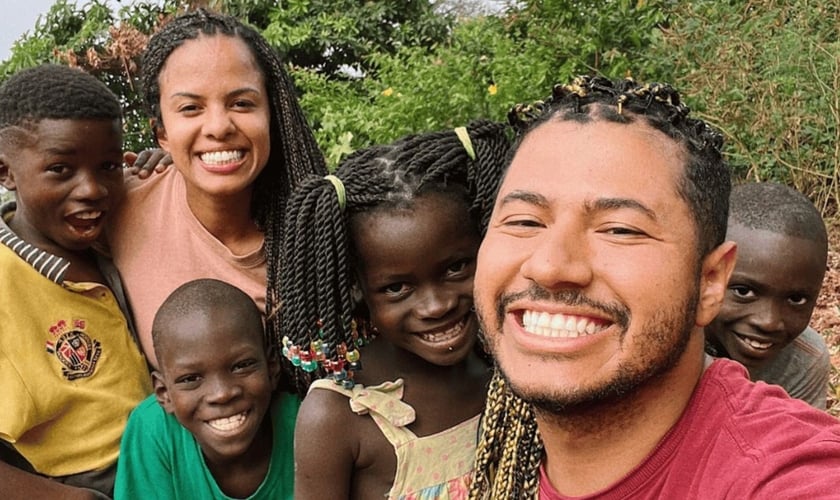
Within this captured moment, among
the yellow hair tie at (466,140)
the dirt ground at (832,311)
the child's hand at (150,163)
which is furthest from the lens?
the dirt ground at (832,311)

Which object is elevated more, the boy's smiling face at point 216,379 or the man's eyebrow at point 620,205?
the man's eyebrow at point 620,205

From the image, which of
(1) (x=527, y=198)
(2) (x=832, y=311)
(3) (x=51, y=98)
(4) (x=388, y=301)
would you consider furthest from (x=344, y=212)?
(2) (x=832, y=311)

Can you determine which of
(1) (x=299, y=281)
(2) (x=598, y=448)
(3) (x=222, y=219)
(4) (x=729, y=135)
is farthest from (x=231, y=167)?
(4) (x=729, y=135)

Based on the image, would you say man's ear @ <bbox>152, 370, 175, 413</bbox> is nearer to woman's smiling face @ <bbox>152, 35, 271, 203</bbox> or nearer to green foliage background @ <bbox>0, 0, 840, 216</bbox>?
woman's smiling face @ <bbox>152, 35, 271, 203</bbox>

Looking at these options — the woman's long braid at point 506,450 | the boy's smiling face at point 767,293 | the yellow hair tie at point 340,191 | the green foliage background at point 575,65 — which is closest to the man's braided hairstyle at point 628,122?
the woman's long braid at point 506,450

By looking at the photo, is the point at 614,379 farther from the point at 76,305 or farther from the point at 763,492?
the point at 76,305

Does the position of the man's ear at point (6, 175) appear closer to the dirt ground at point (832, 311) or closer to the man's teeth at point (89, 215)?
the man's teeth at point (89, 215)

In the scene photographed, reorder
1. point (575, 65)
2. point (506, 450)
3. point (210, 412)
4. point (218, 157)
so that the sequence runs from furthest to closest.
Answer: point (575, 65) → point (218, 157) → point (210, 412) → point (506, 450)

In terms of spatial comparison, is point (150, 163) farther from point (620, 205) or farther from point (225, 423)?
point (620, 205)

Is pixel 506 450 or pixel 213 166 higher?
pixel 213 166

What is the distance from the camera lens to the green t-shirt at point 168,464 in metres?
2.63

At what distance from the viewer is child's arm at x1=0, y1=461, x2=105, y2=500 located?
2562 mm

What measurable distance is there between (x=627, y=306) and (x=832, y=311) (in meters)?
4.77

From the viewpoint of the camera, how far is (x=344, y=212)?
2.32 meters
